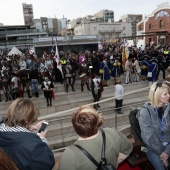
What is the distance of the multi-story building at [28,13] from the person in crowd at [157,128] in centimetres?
10238

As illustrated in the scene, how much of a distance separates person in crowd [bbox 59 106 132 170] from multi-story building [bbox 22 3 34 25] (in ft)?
337

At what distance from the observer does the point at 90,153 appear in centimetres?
176

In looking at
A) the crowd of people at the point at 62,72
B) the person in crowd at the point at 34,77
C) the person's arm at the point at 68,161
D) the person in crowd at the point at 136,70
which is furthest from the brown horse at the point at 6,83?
the person's arm at the point at 68,161

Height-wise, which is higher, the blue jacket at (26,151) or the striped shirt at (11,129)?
the striped shirt at (11,129)

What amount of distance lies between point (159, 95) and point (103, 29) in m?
86.0

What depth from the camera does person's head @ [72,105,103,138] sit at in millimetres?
1852

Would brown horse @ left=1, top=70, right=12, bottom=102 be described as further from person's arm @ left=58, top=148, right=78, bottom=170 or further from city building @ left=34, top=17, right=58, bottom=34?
city building @ left=34, top=17, right=58, bottom=34

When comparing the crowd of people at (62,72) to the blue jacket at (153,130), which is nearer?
the blue jacket at (153,130)

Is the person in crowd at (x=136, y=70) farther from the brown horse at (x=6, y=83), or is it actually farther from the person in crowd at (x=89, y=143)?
the person in crowd at (x=89, y=143)

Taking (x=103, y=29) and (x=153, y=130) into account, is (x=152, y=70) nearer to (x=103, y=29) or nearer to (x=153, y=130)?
(x=153, y=130)

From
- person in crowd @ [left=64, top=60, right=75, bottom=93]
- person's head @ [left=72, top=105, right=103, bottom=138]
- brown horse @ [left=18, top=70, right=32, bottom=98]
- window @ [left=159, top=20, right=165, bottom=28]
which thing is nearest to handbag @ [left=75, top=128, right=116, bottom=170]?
person's head @ [left=72, top=105, right=103, bottom=138]

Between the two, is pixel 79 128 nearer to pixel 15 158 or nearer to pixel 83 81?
pixel 15 158

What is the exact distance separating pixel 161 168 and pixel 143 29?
51154 mm

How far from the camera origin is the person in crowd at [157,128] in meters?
2.57
